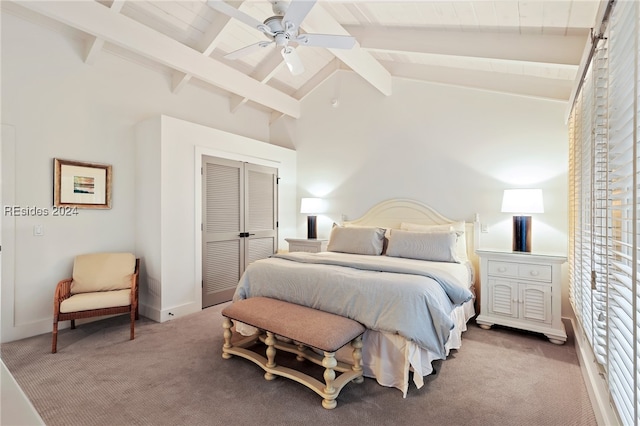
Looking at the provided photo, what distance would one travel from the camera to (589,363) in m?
2.23

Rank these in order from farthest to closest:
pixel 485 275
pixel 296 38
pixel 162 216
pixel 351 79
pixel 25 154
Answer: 1. pixel 351 79
2. pixel 162 216
3. pixel 485 275
4. pixel 25 154
5. pixel 296 38

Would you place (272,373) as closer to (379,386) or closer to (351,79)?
(379,386)

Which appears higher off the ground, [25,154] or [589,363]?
[25,154]

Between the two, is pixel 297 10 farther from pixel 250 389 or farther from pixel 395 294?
pixel 250 389

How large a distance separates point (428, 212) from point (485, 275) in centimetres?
110

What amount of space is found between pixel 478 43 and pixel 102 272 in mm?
4545

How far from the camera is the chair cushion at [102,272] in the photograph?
3.27 metres

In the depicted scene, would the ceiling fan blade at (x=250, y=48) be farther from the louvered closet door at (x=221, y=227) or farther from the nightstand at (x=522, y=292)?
the nightstand at (x=522, y=292)

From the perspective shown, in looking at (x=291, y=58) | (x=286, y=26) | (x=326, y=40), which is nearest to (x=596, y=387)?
(x=326, y=40)

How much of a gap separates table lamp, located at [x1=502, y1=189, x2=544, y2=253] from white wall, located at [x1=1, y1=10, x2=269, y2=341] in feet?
14.6

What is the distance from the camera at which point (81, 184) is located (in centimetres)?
352

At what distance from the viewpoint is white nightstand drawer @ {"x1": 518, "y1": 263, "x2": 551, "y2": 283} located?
122 inches

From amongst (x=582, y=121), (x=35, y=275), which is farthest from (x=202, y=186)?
(x=582, y=121)

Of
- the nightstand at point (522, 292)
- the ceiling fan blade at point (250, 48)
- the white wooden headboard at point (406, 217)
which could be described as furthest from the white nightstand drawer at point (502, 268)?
the ceiling fan blade at point (250, 48)
